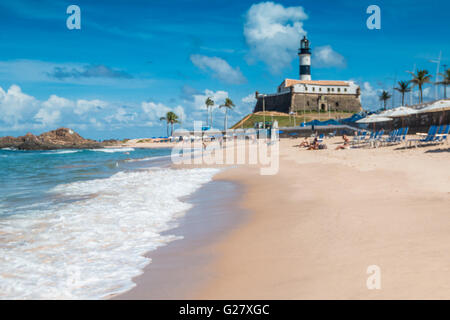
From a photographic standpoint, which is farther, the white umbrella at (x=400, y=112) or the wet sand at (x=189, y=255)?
the white umbrella at (x=400, y=112)

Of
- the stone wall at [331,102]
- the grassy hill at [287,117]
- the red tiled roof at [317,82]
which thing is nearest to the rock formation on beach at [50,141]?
the grassy hill at [287,117]

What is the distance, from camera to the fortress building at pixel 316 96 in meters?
77.9

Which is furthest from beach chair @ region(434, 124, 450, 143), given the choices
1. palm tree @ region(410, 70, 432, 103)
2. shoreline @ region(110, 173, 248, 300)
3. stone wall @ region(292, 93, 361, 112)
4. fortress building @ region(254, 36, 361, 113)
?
stone wall @ region(292, 93, 361, 112)

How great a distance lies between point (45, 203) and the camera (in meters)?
9.48

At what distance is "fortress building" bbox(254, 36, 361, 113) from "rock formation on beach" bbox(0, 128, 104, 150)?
44.9 meters

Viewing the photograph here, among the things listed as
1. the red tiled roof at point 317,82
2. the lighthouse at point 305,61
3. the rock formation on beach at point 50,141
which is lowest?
the rock formation on beach at point 50,141

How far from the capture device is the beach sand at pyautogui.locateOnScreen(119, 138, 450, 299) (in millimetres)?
3271

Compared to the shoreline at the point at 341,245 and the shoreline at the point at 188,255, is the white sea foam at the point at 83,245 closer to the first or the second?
the shoreline at the point at 188,255

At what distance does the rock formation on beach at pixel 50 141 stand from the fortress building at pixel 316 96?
147 feet

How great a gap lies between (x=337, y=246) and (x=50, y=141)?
8522 centimetres

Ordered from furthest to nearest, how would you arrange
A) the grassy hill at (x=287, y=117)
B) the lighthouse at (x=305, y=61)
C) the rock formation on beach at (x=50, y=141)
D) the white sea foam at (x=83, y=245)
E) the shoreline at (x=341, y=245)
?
the lighthouse at (x=305, y=61)
the rock formation on beach at (x=50, y=141)
the grassy hill at (x=287, y=117)
the white sea foam at (x=83, y=245)
the shoreline at (x=341, y=245)

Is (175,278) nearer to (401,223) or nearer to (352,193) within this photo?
(401,223)

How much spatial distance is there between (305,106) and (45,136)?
61.4 m
